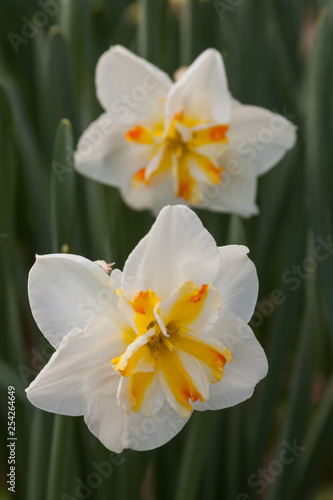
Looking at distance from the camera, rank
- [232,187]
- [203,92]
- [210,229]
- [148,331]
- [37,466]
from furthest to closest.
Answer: [210,229], [232,187], [203,92], [37,466], [148,331]

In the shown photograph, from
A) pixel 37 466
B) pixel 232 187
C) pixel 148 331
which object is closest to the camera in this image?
pixel 148 331

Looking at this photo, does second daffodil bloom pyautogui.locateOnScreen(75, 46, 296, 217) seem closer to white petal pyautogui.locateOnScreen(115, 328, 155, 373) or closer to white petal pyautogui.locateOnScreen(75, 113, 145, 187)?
white petal pyautogui.locateOnScreen(75, 113, 145, 187)

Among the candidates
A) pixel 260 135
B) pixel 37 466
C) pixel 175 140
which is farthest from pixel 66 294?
pixel 260 135

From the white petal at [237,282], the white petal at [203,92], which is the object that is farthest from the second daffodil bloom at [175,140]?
the white petal at [237,282]

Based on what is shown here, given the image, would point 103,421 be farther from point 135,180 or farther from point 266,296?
point 266,296

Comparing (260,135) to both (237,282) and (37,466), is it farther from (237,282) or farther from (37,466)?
(37,466)
